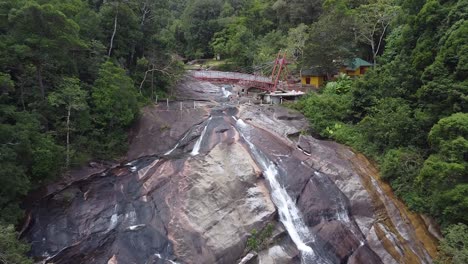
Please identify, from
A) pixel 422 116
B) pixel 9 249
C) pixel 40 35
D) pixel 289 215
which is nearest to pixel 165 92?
pixel 40 35

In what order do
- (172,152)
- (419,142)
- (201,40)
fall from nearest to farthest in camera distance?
(419,142), (172,152), (201,40)

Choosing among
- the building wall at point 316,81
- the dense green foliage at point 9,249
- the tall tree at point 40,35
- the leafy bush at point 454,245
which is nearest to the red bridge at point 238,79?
the building wall at point 316,81

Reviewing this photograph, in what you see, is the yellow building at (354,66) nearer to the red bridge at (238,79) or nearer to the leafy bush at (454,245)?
the red bridge at (238,79)

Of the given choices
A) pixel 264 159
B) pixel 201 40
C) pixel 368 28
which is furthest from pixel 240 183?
pixel 201 40

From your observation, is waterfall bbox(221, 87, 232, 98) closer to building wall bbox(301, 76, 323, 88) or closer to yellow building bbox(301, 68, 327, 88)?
yellow building bbox(301, 68, 327, 88)

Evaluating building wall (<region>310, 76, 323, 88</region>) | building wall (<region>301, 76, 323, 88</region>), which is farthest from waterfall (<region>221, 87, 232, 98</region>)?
building wall (<region>310, 76, 323, 88</region>)

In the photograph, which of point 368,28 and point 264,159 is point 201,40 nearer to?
point 368,28

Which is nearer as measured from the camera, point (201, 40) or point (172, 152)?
point (172, 152)
